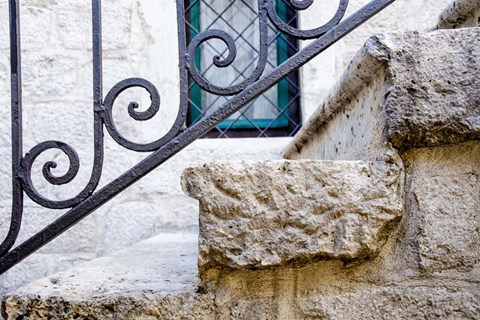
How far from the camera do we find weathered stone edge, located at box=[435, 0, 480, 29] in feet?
3.53

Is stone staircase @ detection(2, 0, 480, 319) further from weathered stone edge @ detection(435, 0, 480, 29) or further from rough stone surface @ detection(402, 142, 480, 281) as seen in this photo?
weathered stone edge @ detection(435, 0, 480, 29)

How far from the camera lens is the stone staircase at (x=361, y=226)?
2.59 feet

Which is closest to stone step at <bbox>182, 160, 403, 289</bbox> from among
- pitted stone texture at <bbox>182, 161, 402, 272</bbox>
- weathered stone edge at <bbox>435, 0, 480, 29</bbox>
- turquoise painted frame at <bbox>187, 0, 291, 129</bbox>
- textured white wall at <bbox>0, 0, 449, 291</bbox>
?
pitted stone texture at <bbox>182, 161, 402, 272</bbox>

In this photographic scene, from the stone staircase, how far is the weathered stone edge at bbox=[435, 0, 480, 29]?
279 mm

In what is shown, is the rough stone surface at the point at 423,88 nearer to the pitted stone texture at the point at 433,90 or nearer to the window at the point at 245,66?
the pitted stone texture at the point at 433,90

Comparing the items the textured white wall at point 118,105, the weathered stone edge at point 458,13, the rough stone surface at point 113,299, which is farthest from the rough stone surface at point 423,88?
the textured white wall at point 118,105

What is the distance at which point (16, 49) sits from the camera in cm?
99

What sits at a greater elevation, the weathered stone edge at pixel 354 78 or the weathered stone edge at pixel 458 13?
the weathered stone edge at pixel 458 13

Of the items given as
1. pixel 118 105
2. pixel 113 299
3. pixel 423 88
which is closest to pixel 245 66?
pixel 118 105

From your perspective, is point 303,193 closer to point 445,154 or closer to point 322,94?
point 445,154

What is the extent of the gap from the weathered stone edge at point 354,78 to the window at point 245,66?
1.01 metres

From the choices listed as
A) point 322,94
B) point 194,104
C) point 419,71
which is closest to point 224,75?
point 194,104

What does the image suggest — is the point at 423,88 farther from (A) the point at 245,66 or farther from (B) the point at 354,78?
(A) the point at 245,66

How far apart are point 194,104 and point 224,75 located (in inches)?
9.4
